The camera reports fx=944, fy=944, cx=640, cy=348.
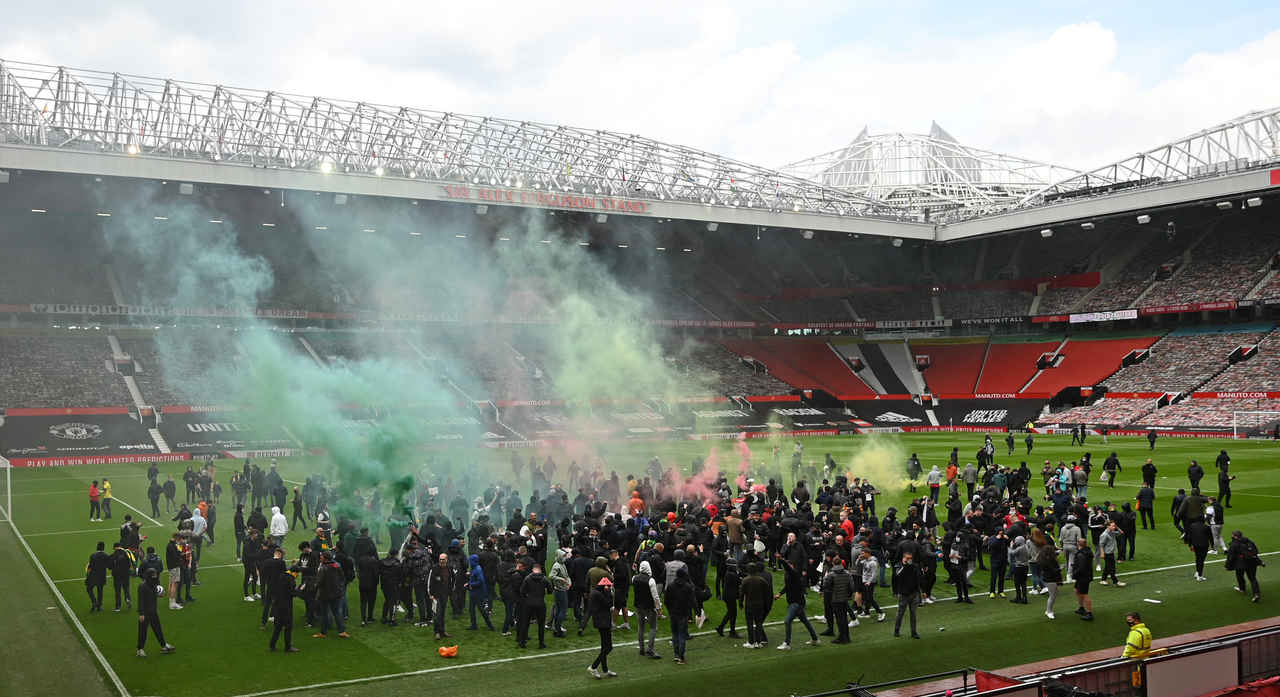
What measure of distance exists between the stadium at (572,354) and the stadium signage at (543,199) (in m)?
0.30

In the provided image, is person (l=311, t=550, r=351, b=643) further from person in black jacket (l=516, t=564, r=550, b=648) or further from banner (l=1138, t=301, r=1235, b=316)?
banner (l=1138, t=301, r=1235, b=316)

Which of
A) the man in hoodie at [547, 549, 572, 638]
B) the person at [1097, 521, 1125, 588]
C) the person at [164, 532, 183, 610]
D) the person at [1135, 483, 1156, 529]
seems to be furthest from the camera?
the person at [1135, 483, 1156, 529]

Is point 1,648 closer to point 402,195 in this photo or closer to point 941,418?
point 402,195

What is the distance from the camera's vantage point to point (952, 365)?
64.6 meters

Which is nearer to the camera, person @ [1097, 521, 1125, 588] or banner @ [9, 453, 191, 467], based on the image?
person @ [1097, 521, 1125, 588]

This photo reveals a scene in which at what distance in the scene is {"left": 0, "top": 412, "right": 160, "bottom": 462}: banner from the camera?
3850 cm

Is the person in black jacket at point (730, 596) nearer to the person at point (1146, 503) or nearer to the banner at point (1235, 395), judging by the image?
the person at point (1146, 503)

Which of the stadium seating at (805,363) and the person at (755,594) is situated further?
the stadium seating at (805,363)

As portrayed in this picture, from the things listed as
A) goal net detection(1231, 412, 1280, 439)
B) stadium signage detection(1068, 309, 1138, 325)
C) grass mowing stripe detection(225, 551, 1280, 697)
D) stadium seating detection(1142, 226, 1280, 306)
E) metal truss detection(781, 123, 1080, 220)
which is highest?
metal truss detection(781, 123, 1080, 220)

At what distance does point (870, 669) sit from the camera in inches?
476

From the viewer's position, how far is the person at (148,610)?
12500 millimetres

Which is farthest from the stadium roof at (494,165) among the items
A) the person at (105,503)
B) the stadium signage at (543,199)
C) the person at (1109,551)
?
the person at (1109,551)

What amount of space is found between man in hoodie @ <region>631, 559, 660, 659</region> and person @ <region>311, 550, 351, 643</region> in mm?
4335

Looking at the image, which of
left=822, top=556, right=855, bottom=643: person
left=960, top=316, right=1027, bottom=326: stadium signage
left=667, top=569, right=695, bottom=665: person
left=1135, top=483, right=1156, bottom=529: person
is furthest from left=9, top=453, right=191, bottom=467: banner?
left=960, top=316, right=1027, bottom=326: stadium signage
